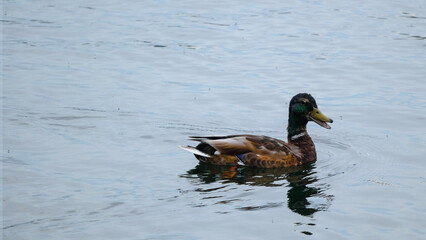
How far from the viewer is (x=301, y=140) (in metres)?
13.2

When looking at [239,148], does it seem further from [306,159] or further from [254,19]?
[254,19]

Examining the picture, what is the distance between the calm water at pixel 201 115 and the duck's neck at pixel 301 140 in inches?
8.5

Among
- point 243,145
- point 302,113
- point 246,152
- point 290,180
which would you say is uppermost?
point 302,113

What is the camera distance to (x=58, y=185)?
36.6 ft

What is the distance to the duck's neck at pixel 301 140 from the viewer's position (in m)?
13.0

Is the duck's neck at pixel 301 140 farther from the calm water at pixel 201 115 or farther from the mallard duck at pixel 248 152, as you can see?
the calm water at pixel 201 115

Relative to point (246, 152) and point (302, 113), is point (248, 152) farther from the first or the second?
point (302, 113)

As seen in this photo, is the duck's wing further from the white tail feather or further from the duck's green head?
the duck's green head

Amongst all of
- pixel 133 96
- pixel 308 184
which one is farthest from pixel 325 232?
pixel 133 96

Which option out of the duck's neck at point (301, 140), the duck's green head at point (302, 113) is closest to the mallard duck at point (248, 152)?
the duck's neck at point (301, 140)

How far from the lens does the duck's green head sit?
43.9 ft

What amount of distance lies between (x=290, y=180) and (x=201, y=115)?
160 inches

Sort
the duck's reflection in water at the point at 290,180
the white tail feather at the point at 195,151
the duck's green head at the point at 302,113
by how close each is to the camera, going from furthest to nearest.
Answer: the duck's green head at the point at 302,113, the white tail feather at the point at 195,151, the duck's reflection in water at the point at 290,180

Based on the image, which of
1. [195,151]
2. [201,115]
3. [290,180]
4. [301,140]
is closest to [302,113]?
[301,140]
